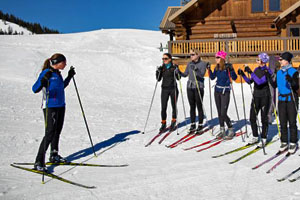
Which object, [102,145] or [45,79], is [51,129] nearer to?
[45,79]

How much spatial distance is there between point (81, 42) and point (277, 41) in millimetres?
19755

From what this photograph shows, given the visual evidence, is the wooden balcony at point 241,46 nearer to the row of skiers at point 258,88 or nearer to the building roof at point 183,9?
the building roof at point 183,9

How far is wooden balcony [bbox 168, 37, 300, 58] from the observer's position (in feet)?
49.4

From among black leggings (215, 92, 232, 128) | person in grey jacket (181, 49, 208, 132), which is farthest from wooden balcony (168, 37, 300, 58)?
black leggings (215, 92, 232, 128)

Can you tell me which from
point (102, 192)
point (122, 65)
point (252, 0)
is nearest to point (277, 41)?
point (252, 0)

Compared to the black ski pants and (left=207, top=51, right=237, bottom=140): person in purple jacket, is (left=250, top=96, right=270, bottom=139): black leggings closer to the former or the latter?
the black ski pants

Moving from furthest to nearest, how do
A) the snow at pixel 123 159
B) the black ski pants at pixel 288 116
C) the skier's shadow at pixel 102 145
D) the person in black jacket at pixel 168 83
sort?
the person in black jacket at pixel 168 83, the skier's shadow at pixel 102 145, the black ski pants at pixel 288 116, the snow at pixel 123 159

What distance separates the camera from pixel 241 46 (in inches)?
602

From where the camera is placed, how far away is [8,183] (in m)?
3.60

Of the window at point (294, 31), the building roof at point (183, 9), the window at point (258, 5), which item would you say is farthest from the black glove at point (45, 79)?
the window at point (294, 31)

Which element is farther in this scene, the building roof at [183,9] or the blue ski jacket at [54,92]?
the building roof at [183,9]

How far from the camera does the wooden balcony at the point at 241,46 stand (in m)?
15.0

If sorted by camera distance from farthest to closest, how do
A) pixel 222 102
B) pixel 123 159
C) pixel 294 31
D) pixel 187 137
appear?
pixel 294 31 < pixel 187 137 < pixel 222 102 < pixel 123 159

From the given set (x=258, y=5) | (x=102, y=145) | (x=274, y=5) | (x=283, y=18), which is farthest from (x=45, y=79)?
(x=274, y=5)
